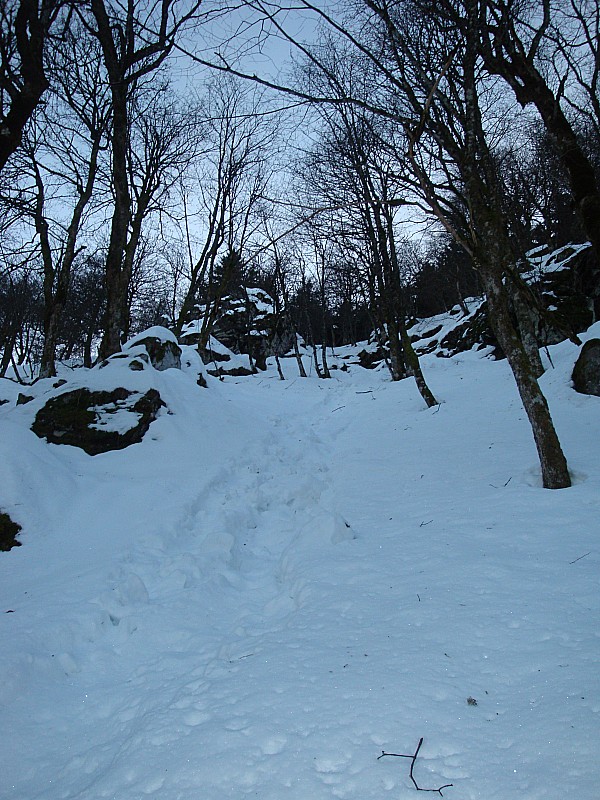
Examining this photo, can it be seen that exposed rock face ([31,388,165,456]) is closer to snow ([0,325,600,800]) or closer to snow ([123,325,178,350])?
snow ([0,325,600,800])

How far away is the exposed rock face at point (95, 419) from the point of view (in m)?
6.87

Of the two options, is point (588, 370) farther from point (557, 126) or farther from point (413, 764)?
point (413, 764)

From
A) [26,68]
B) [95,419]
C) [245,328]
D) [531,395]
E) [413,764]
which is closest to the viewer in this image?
[413,764]

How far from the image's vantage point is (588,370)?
24.4 feet

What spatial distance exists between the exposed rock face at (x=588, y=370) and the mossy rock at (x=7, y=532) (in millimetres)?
8856

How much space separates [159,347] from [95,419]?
6061 mm

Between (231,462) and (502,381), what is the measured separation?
736 centimetres

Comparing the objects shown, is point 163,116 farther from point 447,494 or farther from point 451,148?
point 447,494

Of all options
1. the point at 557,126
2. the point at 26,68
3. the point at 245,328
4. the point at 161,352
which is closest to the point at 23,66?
the point at 26,68

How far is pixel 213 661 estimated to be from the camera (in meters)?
2.59

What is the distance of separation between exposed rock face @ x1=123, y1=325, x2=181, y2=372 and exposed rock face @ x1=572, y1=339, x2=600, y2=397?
10419 millimetres

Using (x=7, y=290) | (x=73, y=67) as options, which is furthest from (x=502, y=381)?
(x=7, y=290)

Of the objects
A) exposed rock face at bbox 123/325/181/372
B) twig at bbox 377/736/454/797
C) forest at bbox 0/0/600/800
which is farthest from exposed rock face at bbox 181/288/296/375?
twig at bbox 377/736/454/797

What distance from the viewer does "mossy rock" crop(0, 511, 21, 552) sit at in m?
4.23
